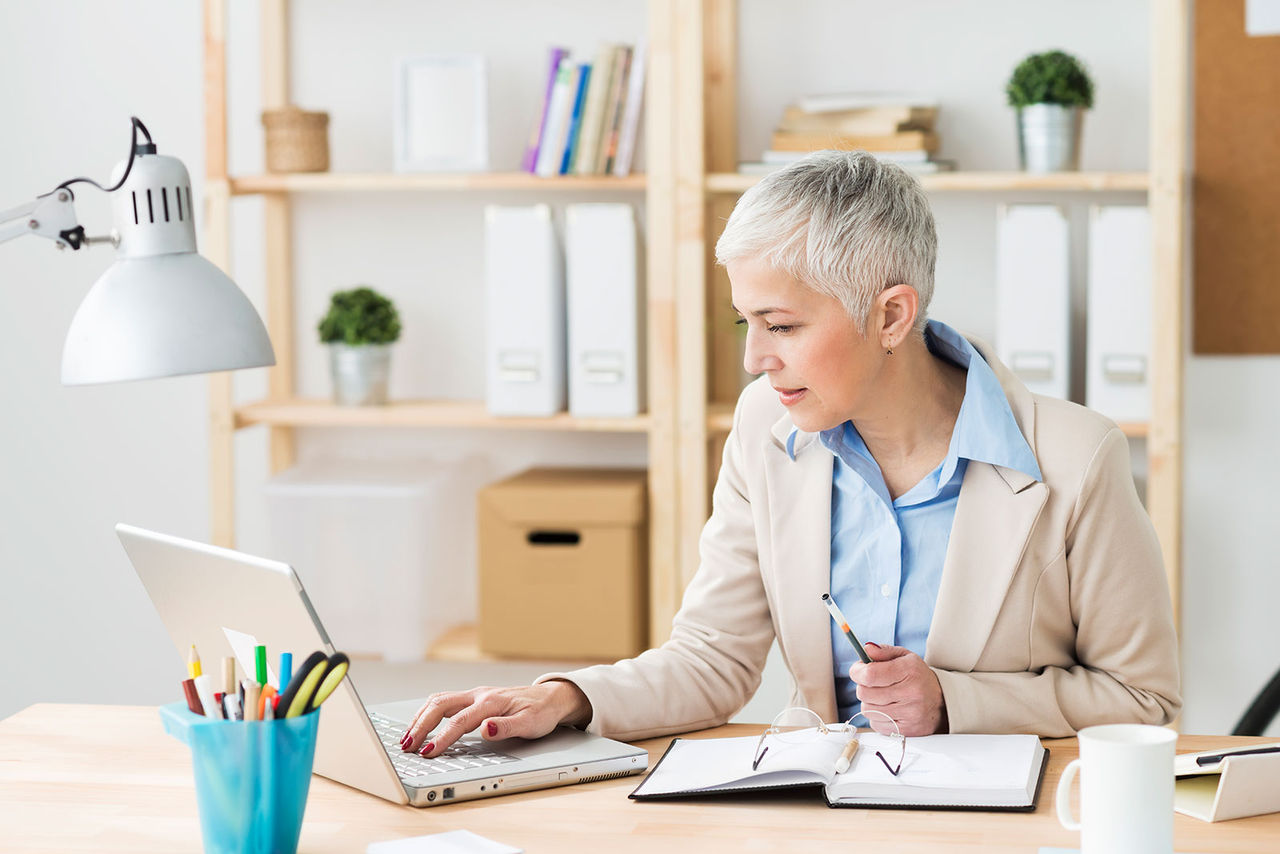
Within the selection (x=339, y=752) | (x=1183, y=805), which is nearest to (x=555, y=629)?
(x=339, y=752)

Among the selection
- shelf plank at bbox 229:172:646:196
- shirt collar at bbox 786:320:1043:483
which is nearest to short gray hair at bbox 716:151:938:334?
shirt collar at bbox 786:320:1043:483

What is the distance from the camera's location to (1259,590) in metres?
2.94

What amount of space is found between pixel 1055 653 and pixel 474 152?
66.8 inches

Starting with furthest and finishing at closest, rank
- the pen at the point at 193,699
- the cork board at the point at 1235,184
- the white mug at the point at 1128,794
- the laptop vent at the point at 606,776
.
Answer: the cork board at the point at 1235,184, the laptop vent at the point at 606,776, the pen at the point at 193,699, the white mug at the point at 1128,794

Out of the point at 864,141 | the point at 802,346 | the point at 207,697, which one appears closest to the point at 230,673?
the point at 207,697

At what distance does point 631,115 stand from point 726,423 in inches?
24.4

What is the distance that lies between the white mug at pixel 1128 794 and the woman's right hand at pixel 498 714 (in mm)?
572

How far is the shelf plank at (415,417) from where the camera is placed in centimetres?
282

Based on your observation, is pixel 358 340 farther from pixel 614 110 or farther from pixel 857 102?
pixel 857 102

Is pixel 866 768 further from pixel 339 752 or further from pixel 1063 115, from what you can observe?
pixel 1063 115

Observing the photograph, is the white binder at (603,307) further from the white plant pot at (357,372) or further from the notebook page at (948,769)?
the notebook page at (948,769)

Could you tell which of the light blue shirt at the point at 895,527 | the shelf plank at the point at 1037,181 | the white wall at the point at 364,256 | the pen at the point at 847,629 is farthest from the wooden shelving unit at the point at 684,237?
the pen at the point at 847,629

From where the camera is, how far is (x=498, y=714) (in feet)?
4.67

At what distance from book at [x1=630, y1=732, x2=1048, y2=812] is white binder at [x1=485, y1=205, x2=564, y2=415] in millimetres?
1475
